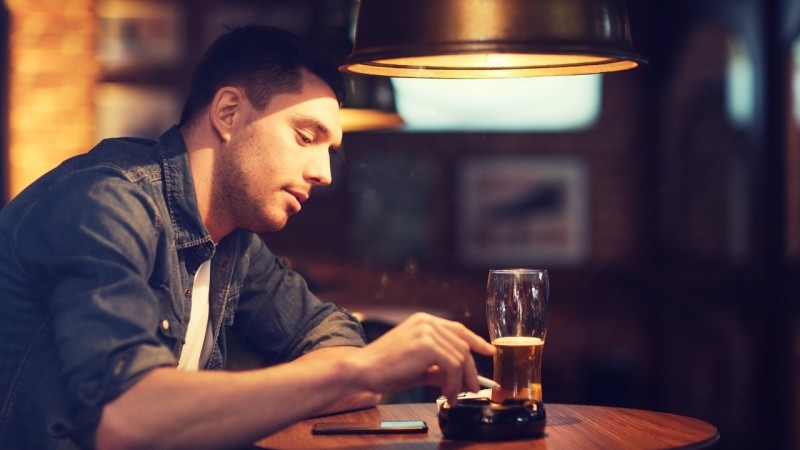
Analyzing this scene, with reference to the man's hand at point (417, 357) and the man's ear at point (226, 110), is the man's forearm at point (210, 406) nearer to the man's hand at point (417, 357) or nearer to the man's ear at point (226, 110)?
the man's hand at point (417, 357)

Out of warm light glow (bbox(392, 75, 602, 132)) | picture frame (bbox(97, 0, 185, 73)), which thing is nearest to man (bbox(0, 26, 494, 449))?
picture frame (bbox(97, 0, 185, 73))

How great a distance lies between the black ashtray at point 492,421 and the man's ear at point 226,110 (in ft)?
2.03

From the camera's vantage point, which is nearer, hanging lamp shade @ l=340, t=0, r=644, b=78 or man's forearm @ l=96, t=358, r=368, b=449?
man's forearm @ l=96, t=358, r=368, b=449

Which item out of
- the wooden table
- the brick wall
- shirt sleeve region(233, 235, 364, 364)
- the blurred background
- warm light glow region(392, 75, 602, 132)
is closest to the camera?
the wooden table

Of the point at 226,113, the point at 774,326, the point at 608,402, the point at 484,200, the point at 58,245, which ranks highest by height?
the point at 226,113

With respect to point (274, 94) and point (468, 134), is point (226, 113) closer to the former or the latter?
point (274, 94)

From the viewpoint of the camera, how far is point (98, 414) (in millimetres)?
1343

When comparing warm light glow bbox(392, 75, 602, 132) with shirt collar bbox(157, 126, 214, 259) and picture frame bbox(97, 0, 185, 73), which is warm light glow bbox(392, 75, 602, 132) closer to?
picture frame bbox(97, 0, 185, 73)

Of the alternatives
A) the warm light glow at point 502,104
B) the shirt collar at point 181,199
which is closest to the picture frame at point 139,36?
the warm light glow at point 502,104

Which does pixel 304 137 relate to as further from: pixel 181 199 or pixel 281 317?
pixel 281 317

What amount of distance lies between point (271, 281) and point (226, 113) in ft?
1.18

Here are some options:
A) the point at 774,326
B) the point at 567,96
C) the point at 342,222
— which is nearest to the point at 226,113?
the point at 774,326

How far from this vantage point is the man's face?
180 centimetres

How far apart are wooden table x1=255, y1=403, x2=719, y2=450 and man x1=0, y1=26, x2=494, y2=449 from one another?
0.07 m
